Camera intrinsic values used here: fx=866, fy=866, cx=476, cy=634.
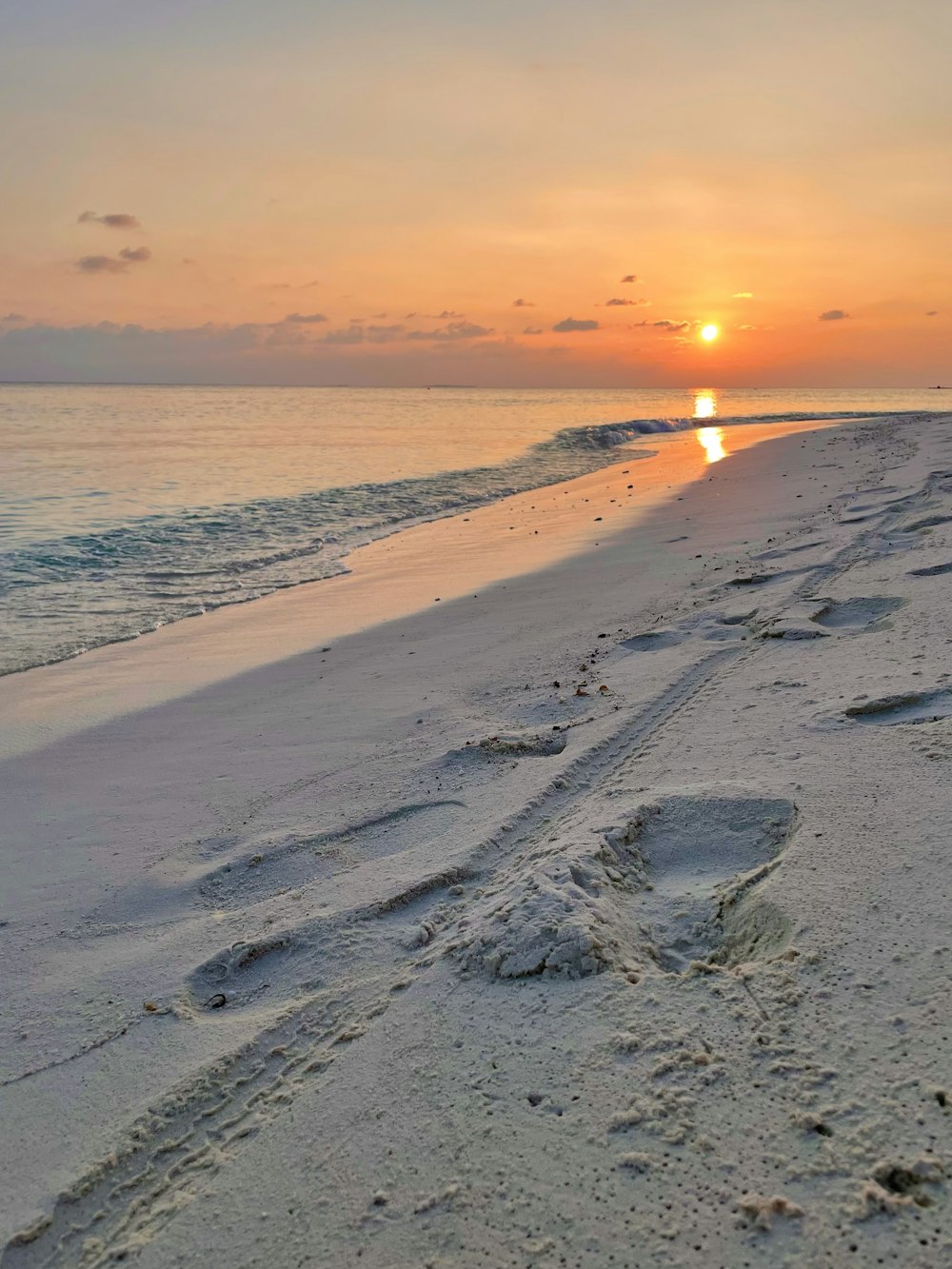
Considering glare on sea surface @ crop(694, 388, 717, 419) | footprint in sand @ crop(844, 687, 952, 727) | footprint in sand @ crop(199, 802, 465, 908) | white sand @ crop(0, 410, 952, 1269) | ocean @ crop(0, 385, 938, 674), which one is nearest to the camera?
white sand @ crop(0, 410, 952, 1269)

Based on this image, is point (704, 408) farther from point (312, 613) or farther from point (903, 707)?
point (903, 707)

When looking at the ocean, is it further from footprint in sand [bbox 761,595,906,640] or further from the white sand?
footprint in sand [bbox 761,595,906,640]

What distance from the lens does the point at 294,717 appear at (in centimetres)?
506

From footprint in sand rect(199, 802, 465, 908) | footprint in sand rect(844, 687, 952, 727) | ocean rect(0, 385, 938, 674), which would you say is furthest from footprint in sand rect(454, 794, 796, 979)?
ocean rect(0, 385, 938, 674)

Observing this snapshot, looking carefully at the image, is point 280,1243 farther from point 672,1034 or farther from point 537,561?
point 537,561

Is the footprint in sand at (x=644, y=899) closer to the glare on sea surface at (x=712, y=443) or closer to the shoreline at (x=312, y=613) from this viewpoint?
the shoreline at (x=312, y=613)

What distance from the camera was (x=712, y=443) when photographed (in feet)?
89.1

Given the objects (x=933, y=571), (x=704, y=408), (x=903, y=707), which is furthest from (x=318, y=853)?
(x=704, y=408)

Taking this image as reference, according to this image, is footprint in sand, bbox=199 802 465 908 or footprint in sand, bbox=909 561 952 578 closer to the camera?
footprint in sand, bbox=199 802 465 908

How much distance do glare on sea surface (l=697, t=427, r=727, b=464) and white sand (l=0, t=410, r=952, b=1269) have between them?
17453 mm

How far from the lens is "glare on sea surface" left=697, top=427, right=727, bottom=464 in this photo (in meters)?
21.7

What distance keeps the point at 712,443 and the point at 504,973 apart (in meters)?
26.8

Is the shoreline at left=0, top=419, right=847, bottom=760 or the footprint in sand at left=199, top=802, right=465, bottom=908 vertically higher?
the shoreline at left=0, top=419, right=847, bottom=760

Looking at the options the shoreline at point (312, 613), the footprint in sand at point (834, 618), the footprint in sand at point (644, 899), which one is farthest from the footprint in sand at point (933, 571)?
the shoreline at point (312, 613)
